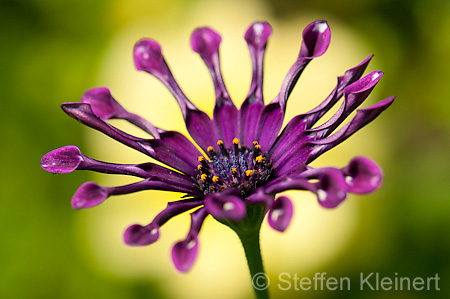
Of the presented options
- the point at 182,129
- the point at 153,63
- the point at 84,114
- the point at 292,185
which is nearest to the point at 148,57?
the point at 153,63

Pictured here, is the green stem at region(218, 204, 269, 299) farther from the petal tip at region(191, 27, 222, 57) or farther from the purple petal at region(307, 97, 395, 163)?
the petal tip at region(191, 27, 222, 57)

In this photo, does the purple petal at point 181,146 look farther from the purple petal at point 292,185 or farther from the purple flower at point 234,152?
the purple petal at point 292,185

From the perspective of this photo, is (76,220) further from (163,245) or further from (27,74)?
(27,74)

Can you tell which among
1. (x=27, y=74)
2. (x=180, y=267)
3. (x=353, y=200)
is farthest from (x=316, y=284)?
(x=27, y=74)

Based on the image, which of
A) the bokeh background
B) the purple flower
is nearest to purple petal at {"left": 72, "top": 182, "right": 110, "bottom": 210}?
the purple flower

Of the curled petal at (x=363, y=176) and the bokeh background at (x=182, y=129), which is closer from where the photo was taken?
the curled petal at (x=363, y=176)

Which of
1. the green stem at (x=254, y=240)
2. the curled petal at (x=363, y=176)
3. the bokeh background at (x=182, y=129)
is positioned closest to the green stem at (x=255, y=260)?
the green stem at (x=254, y=240)
